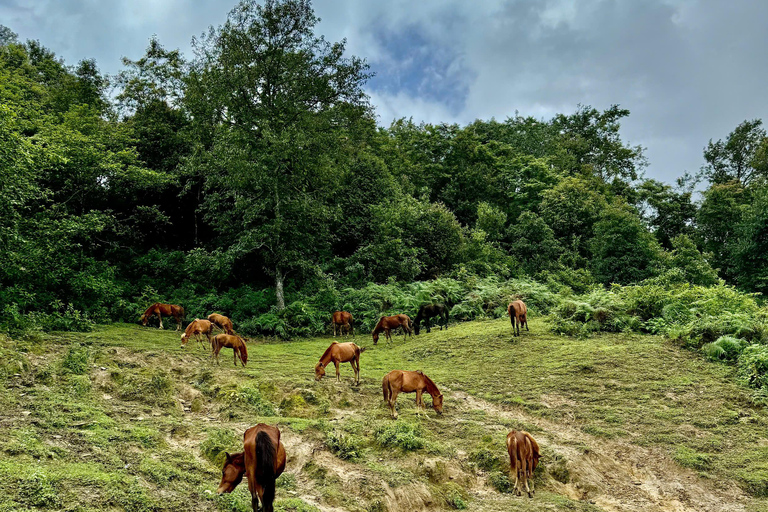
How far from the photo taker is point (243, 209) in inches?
900

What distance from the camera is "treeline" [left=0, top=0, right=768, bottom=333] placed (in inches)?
725

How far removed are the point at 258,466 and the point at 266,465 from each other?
121 millimetres

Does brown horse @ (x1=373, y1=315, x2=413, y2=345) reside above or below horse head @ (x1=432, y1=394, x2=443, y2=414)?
above

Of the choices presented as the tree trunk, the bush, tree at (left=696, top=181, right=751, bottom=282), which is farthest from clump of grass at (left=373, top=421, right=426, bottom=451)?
tree at (left=696, top=181, right=751, bottom=282)

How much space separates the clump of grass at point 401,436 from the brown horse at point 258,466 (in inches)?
104

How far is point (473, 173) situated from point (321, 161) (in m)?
23.1

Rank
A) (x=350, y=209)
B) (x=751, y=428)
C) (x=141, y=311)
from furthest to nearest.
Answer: (x=350, y=209)
(x=141, y=311)
(x=751, y=428)

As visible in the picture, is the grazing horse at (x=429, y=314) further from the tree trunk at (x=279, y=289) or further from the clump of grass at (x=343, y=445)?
the clump of grass at (x=343, y=445)

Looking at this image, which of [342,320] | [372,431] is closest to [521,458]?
[372,431]

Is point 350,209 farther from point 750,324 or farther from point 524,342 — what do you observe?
point 750,324

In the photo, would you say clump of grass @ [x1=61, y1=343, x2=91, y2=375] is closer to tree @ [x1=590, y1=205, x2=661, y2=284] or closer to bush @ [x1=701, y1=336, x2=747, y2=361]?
bush @ [x1=701, y1=336, x2=747, y2=361]

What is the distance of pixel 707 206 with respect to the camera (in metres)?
40.0

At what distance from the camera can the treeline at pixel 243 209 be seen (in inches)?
725

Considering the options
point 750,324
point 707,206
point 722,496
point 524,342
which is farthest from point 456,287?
point 707,206
